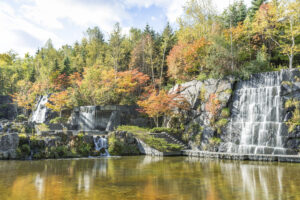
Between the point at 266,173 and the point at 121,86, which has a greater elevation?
the point at 121,86

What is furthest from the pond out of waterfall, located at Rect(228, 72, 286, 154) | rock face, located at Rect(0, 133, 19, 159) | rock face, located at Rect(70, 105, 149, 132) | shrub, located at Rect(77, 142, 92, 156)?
rock face, located at Rect(70, 105, 149, 132)

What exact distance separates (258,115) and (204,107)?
13.7 ft

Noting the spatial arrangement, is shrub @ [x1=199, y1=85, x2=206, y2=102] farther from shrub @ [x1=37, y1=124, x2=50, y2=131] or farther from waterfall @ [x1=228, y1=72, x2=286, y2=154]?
shrub @ [x1=37, y1=124, x2=50, y2=131]

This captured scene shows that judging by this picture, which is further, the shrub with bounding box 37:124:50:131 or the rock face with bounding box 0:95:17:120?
the rock face with bounding box 0:95:17:120

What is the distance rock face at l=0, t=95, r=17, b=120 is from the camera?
37031 millimetres

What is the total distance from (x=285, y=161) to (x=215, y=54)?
11.2 metres

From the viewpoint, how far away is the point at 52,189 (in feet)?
24.3

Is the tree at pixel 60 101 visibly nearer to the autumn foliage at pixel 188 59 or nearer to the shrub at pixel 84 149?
the autumn foliage at pixel 188 59

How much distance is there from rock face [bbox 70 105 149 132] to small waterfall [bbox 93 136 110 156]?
527cm

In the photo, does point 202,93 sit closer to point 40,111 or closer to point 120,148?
point 120,148

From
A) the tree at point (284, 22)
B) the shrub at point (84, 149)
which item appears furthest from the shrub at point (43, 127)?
the tree at point (284, 22)

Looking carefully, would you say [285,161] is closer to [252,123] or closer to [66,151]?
[252,123]

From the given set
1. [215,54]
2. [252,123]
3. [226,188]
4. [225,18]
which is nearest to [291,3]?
[215,54]

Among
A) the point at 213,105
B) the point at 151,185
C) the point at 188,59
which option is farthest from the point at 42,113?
the point at 151,185
